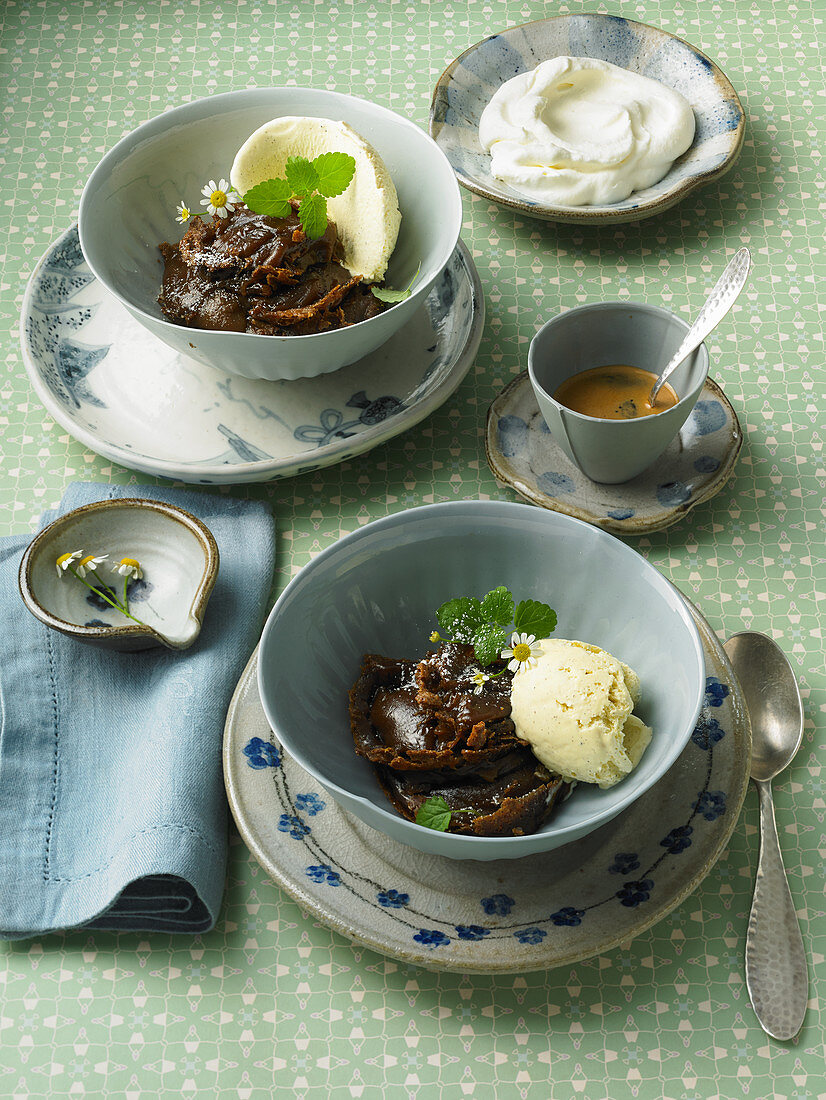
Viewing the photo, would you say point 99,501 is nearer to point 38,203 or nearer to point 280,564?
point 280,564

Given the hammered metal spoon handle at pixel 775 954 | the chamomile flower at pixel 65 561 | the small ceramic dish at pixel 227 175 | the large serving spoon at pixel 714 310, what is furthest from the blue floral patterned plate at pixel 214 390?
the hammered metal spoon handle at pixel 775 954

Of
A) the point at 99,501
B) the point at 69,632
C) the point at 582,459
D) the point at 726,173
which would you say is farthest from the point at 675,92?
the point at 69,632

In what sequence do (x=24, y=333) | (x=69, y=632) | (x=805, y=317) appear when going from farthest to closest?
1. (x=805, y=317)
2. (x=24, y=333)
3. (x=69, y=632)

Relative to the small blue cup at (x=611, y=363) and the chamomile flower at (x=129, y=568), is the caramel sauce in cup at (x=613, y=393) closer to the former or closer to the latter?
the small blue cup at (x=611, y=363)

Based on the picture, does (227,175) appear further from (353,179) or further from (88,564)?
(88,564)

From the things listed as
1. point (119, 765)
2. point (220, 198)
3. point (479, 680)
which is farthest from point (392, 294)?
point (119, 765)

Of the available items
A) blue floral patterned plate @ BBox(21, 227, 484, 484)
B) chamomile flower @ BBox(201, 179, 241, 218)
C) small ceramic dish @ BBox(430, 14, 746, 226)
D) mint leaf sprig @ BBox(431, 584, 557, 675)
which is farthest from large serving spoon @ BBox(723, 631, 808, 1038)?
chamomile flower @ BBox(201, 179, 241, 218)
